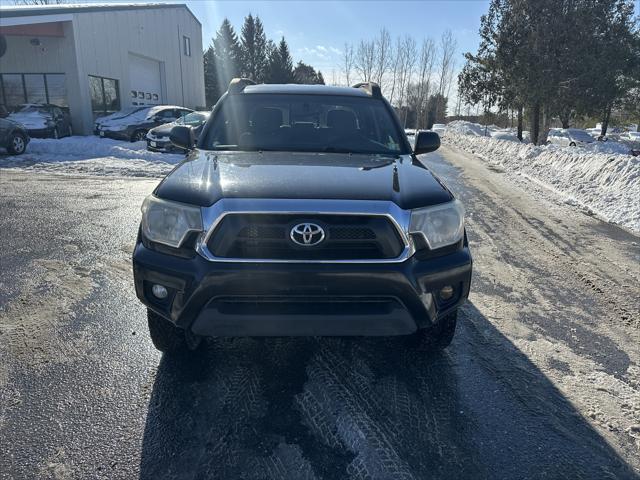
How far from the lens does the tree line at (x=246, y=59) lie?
56.8m

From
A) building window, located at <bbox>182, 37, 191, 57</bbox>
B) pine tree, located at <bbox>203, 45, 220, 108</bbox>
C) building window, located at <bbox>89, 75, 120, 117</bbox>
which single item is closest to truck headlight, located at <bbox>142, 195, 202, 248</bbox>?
building window, located at <bbox>89, 75, 120, 117</bbox>

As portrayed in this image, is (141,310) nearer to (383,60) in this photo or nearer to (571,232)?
(571,232)

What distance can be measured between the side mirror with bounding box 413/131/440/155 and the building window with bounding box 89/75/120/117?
66.7 feet

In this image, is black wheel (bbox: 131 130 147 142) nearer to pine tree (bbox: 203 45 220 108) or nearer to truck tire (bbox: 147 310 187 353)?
truck tire (bbox: 147 310 187 353)

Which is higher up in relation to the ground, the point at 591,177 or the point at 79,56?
the point at 79,56

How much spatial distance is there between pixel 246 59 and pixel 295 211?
2524 inches

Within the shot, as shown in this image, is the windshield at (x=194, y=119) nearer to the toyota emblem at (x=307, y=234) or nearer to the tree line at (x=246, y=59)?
the toyota emblem at (x=307, y=234)

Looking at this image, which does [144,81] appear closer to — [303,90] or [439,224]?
[303,90]

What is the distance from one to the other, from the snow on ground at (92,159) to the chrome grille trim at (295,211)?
9685 millimetres

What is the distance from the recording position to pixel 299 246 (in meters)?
2.43

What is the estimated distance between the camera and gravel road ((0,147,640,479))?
229 centimetres

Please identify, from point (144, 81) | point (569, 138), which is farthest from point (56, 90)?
point (569, 138)

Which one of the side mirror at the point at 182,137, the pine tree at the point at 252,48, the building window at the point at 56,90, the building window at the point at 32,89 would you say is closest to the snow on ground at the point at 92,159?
the building window at the point at 56,90

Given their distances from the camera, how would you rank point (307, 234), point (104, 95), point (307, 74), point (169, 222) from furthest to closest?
1. point (307, 74)
2. point (104, 95)
3. point (169, 222)
4. point (307, 234)
